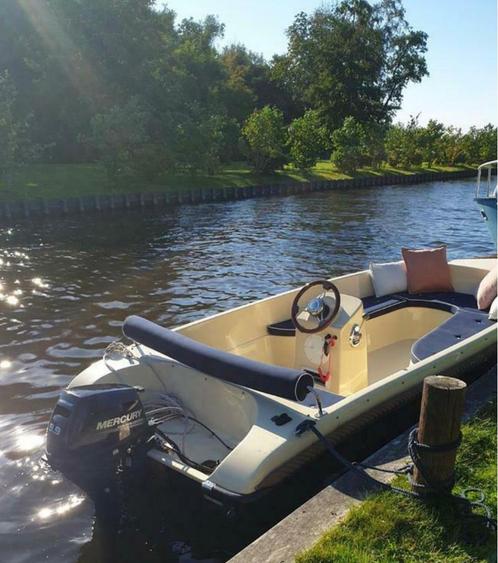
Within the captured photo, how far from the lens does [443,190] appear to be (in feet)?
117

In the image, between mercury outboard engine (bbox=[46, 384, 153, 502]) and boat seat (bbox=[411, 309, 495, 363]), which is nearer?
mercury outboard engine (bbox=[46, 384, 153, 502])

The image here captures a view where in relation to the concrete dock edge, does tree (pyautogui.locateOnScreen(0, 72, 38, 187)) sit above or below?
above

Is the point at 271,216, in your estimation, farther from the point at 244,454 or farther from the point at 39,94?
the point at 244,454

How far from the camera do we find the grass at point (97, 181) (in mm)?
24297

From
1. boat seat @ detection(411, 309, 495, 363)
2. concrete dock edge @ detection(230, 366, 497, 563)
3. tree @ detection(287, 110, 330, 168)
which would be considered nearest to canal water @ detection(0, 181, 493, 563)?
concrete dock edge @ detection(230, 366, 497, 563)

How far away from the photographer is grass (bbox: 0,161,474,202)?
2430 centimetres

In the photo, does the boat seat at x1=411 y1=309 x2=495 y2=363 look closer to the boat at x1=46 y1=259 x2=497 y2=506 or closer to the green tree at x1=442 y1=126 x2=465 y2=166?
the boat at x1=46 y1=259 x2=497 y2=506

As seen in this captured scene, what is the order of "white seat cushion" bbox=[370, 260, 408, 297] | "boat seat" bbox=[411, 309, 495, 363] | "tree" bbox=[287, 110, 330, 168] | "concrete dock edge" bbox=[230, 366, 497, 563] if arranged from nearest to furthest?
"concrete dock edge" bbox=[230, 366, 497, 563] < "boat seat" bbox=[411, 309, 495, 363] < "white seat cushion" bbox=[370, 260, 408, 297] < "tree" bbox=[287, 110, 330, 168]

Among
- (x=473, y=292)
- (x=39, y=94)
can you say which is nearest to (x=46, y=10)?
(x=39, y=94)

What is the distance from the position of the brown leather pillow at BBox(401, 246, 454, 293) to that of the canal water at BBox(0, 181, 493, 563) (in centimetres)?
394

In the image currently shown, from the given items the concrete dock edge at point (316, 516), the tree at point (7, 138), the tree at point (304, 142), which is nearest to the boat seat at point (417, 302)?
the concrete dock edge at point (316, 516)

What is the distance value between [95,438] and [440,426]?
2.40 m

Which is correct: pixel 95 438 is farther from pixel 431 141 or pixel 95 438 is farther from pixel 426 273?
pixel 431 141

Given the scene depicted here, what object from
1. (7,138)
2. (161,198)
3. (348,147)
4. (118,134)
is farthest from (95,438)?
(348,147)
